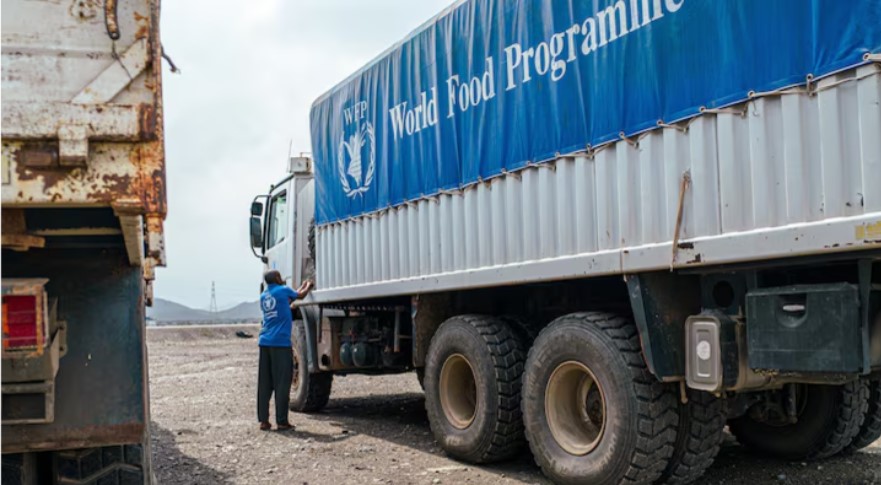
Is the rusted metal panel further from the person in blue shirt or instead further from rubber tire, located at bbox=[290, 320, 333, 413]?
rubber tire, located at bbox=[290, 320, 333, 413]

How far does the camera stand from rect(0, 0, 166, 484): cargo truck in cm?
294

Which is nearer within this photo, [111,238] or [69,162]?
[69,162]

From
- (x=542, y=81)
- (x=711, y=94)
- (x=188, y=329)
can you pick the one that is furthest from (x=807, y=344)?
(x=188, y=329)

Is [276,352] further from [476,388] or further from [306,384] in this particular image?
[476,388]

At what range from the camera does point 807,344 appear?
4.17m

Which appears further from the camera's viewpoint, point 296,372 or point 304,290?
point 296,372

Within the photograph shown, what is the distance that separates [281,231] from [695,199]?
23.7 ft

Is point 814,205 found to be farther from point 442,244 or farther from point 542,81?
point 442,244

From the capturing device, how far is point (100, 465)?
424 centimetres

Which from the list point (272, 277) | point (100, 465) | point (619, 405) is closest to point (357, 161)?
point (272, 277)

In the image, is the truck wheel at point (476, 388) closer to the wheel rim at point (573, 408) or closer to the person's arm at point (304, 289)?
the wheel rim at point (573, 408)

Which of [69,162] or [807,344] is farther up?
[69,162]

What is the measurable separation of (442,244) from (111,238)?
3.61m

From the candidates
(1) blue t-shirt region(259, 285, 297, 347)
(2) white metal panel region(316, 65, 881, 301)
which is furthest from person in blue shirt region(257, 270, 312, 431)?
(2) white metal panel region(316, 65, 881, 301)
